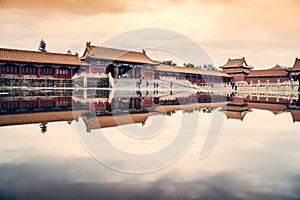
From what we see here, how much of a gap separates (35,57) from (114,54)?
13705mm

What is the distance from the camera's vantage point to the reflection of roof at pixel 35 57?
3628cm

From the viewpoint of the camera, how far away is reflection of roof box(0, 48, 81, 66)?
119 feet

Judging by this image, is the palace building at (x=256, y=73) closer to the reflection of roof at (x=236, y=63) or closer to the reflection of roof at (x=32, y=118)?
the reflection of roof at (x=236, y=63)

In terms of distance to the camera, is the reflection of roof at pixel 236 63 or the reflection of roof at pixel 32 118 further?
the reflection of roof at pixel 236 63

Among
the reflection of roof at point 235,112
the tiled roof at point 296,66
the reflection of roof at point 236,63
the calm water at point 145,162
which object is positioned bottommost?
the calm water at point 145,162

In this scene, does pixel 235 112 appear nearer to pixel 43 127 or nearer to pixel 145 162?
pixel 43 127

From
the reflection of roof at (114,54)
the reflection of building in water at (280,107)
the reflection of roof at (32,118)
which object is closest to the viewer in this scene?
the reflection of roof at (32,118)

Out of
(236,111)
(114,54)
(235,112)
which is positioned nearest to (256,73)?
(114,54)

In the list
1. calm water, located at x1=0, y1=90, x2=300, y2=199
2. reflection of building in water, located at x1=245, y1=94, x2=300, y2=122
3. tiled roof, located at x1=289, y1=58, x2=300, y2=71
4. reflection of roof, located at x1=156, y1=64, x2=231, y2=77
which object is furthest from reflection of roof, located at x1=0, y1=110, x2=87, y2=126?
tiled roof, located at x1=289, y1=58, x2=300, y2=71

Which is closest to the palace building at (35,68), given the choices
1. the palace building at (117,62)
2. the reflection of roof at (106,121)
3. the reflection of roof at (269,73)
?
the palace building at (117,62)

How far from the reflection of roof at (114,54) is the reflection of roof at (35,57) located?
261 cm

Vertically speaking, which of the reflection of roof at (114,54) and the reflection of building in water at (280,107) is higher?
the reflection of roof at (114,54)

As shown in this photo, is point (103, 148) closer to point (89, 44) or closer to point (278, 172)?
point (278, 172)

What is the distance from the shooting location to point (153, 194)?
4.37m
